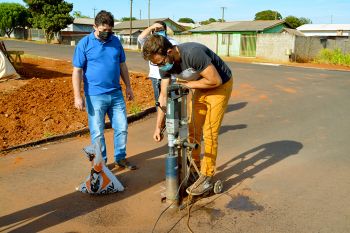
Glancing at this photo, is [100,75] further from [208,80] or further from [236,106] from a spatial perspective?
[236,106]

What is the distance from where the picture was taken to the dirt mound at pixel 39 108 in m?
6.70

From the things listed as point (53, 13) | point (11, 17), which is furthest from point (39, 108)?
point (11, 17)

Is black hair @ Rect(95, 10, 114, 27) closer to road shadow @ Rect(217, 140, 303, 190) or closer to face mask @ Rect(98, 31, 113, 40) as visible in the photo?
face mask @ Rect(98, 31, 113, 40)

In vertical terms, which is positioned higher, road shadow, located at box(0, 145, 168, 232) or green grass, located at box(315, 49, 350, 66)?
green grass, located at box(315, 49, 350, 66)

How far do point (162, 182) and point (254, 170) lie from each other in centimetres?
133

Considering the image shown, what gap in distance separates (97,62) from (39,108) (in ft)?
13.0

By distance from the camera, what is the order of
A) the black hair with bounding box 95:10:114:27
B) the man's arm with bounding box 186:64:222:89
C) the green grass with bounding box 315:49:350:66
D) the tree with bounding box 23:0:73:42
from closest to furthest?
1. the man's arm with bounding box 186:64:222:89
2. the black hair with bounding box 95:10:114:27
3. the green grass with bounding box 315:49:350:66
4. the tree with bounding box 23:0:73:42

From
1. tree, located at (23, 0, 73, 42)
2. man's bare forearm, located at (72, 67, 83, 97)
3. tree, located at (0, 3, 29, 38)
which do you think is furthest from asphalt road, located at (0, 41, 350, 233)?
tree, located at (0, 3, 29, 38)

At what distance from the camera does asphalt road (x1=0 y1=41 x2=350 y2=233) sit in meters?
3.69

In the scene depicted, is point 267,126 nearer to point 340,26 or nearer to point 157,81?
point 157,81

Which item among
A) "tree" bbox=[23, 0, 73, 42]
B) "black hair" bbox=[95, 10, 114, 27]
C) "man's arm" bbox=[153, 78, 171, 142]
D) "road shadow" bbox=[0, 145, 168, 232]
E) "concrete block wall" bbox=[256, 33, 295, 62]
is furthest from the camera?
"tree" bbox=[23, 0, 73, 42]

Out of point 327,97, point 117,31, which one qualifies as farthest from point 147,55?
point 117,31

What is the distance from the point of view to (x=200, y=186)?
414cm

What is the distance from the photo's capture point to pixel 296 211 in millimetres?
3951
